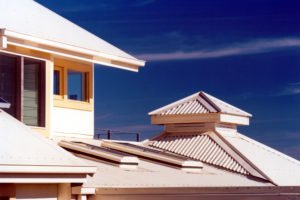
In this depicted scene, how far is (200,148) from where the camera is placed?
94.3ft

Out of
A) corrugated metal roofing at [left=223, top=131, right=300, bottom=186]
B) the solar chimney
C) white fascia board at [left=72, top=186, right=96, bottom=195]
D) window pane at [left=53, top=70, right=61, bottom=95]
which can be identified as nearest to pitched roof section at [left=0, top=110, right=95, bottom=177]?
white fascia board at [left=72, top=186, right=96, bottom=195]

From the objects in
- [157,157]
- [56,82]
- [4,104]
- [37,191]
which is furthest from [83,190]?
[56,82]

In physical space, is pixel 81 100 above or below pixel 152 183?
above

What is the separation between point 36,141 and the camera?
17906mm

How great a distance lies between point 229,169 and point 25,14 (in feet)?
28.3

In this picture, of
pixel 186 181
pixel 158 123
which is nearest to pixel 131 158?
pixel 186 181

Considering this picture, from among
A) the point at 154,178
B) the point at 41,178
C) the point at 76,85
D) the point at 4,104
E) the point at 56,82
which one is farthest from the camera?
the point at 76,85

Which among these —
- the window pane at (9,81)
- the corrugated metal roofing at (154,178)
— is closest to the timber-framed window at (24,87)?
the window pane at (9,81)

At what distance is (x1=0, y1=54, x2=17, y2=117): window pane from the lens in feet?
69.9

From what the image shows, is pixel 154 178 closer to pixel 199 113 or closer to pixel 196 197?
pixel 196 197

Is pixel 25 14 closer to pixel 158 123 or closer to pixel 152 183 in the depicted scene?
pixel 152 183

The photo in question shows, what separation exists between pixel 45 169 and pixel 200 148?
1271 centimetres

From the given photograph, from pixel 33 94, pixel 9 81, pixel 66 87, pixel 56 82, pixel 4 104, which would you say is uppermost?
pixel 56 82

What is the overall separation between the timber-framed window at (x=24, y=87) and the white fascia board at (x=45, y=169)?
4.49m
